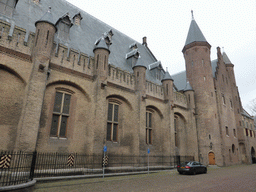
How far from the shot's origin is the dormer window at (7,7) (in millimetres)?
14133

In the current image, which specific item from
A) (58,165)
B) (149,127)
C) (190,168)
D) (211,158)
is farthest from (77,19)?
(211,158)

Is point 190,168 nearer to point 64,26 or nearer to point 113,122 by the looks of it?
point 113,122

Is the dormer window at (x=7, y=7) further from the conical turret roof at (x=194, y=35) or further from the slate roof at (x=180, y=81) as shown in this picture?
the slate roof at (x=180, y=81)

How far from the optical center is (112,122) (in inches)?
666

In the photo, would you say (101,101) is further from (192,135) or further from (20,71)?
(192,135)

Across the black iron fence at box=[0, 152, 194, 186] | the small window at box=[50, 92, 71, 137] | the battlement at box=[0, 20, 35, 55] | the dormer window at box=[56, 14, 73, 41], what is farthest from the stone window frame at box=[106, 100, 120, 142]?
the battlement at box=[0, 20, 35, 55]

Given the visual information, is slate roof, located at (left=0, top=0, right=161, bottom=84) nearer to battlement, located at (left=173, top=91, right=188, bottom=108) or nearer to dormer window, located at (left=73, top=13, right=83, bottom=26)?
dormer window, located at (left=73, top=13, right=83, bottom=26)

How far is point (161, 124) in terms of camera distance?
2112 centimetres

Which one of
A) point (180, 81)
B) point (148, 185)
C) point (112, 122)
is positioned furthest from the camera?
point (180, 81)

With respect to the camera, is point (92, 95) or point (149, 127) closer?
point (92, 95)

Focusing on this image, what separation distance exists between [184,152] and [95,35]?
59.6 ft

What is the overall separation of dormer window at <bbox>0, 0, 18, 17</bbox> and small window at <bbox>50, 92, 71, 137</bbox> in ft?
24.2

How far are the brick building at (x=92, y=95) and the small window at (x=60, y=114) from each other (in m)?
0.07

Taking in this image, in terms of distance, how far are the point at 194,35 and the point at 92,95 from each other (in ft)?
71.3
